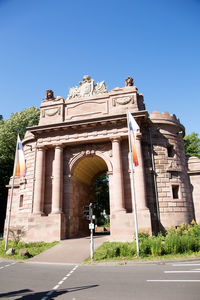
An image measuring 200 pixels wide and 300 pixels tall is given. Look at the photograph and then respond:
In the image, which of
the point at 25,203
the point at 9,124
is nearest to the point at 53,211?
the point at 25,203

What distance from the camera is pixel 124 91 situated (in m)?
22.9

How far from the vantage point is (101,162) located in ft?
82.9

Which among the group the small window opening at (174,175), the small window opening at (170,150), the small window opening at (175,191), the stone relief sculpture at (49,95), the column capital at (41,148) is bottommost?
the small window opening at (175,191)

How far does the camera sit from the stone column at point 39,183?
21109mm

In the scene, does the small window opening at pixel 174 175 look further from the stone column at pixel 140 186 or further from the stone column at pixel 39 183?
the stone column at pixel 39 183

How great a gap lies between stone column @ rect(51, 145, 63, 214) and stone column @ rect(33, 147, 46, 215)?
129cm

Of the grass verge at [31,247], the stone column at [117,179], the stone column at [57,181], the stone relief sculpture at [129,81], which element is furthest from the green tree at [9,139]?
the stone column at [117,179]

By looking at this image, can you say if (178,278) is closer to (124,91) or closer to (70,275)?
(70,275)

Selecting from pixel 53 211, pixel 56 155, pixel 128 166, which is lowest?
pixel 53 211

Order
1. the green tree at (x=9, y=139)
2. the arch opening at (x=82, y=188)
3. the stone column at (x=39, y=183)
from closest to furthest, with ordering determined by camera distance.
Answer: the stone column at (x=39, y=183)
the arch opening at (x=82, y=188)
the green tree at (x=9, y=139)

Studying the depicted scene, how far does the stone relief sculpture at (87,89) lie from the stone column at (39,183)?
708cm

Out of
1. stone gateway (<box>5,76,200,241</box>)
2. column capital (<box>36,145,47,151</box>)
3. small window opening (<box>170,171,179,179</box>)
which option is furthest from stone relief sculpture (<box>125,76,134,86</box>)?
column capital (<box>36,145,47,151</box>)

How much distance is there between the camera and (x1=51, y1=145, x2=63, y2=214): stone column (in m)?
20.7

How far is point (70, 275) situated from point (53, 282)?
141 centimetres
